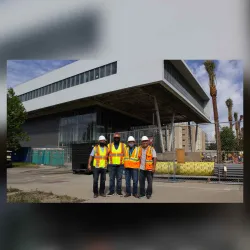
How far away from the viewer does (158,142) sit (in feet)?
49.4

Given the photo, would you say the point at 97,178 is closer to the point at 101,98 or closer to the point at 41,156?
the point at 101,98

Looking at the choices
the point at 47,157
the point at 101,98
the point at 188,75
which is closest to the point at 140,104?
the point at 101,98

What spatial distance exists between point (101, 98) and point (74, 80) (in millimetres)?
2674

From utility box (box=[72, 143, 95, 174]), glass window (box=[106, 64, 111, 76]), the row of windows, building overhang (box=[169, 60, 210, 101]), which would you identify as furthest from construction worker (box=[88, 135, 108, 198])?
building overhang (box=[169, 60, 210, 101])

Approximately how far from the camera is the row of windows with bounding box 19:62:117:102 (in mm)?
21234

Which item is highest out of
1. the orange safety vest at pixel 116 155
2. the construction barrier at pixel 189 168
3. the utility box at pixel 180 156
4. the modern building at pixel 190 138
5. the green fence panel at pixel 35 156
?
the modern building at pixel 190 138

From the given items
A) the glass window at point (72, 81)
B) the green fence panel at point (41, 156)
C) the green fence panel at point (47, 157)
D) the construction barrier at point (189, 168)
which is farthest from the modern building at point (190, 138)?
the green fence panel at point (41, 156)

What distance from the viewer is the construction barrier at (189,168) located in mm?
11219

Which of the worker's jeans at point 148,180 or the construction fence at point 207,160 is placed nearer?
the worker's jeans at point 148,180

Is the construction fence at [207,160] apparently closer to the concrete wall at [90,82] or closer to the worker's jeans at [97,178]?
the worker's jeans at [97,178]

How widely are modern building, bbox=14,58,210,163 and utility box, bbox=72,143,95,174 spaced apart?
7.04 meters
